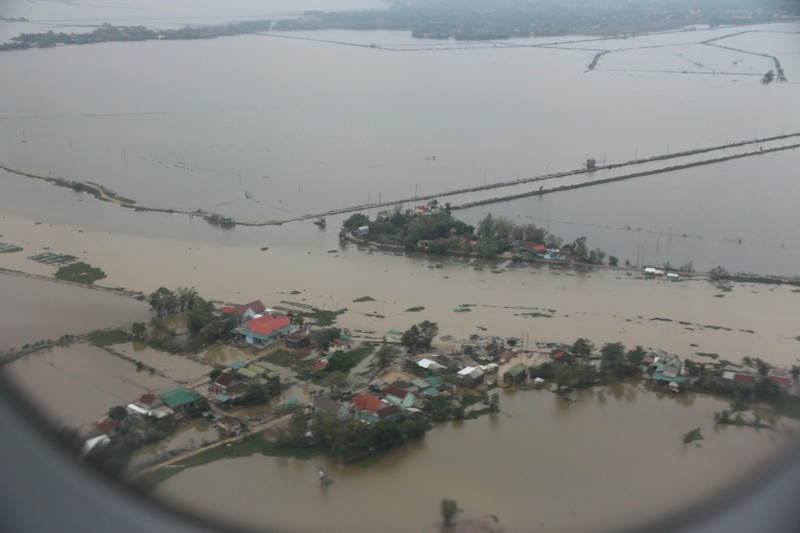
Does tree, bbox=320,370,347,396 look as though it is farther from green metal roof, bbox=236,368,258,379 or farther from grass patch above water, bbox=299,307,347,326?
grass patch above water, bbox=299,307,347,326

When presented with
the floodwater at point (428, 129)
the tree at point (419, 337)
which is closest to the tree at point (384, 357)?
the tree at point (419, 337)

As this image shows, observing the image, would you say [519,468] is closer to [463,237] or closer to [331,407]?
[331,407]

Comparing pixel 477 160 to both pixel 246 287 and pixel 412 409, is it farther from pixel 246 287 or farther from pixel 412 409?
pixel 412 409

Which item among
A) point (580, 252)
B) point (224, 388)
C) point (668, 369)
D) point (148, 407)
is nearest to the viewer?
point (148, 407)

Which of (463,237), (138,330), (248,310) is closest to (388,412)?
(248,310)

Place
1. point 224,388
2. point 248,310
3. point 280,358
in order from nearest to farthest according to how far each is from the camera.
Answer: point 224,388
point 280,358
point 248,310

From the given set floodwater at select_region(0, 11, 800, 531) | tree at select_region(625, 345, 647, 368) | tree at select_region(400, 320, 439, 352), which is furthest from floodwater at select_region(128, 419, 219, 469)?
tree at select_region(625, 345, 647, 368)
